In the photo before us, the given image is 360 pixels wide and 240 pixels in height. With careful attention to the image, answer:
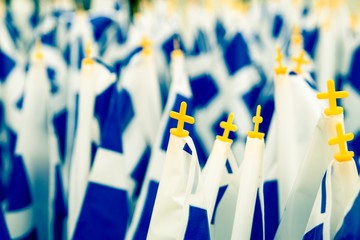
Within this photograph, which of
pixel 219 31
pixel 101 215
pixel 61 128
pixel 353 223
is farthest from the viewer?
pixel 219 31

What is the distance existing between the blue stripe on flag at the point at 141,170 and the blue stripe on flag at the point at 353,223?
0.37m

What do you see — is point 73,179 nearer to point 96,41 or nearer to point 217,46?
point 96,41

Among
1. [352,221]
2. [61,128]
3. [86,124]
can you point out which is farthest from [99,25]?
[352,221]

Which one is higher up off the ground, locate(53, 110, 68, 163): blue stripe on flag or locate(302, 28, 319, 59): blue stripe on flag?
locate(302, 28, 319, 59): blue stripe on flag

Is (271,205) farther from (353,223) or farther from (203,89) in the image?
(203,89)

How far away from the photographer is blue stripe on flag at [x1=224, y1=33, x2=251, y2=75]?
852 millimetres

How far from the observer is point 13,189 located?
2.34 feet

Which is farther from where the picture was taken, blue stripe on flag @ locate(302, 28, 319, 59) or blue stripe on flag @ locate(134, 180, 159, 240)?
blue stripe on flag @ locate(302, 28, 319, 59)

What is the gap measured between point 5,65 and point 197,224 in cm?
63

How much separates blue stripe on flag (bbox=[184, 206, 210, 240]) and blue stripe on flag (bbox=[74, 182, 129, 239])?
0.20 metres

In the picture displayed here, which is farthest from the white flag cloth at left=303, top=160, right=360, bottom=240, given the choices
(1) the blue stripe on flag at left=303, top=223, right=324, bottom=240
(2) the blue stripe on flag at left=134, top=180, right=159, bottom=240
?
(2) the blue stripe on flag at left=134, top=180, right=159, bottom=240

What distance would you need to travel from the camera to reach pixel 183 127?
467mm

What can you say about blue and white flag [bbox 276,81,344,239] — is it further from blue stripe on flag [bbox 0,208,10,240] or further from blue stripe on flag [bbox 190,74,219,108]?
blue stripe on flag [bbox 190,74,219,108]

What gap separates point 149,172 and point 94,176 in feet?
0.26
